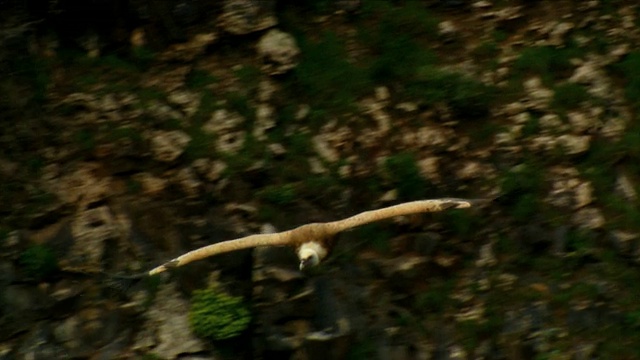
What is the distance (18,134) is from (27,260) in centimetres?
151

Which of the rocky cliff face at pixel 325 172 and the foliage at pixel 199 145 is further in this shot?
the foliage at pixel 199 145

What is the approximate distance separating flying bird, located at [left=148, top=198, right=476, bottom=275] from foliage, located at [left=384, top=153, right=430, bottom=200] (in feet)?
4.32

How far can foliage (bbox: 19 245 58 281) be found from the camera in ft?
30.9

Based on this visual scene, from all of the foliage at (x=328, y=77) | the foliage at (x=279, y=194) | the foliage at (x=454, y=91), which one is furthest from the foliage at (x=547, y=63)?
the foliage at (x=279, y=194)

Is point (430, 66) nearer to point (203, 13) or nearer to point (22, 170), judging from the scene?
point (203, 13)

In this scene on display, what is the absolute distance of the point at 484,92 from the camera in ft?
35.7

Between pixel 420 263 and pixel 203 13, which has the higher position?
pixel 203 13

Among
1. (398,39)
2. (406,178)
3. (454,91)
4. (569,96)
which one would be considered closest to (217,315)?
(406,178)

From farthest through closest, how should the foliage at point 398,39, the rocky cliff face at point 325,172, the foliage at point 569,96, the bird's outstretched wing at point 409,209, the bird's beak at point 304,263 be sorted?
the foliage at point 398,39
the foliage at point 569,96
the rocky cliff face at point 325,172
the bird's beak at point 304,263
the bird's outstretched wing at point 409,209

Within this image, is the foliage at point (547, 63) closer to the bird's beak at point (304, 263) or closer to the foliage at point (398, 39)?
the foliage at point (398, 39)

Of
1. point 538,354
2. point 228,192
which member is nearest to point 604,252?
point 538,354

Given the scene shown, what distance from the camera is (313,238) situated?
8844 millimetres

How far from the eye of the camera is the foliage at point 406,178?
10125mm

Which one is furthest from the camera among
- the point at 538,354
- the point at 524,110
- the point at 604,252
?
the point at 524,110
